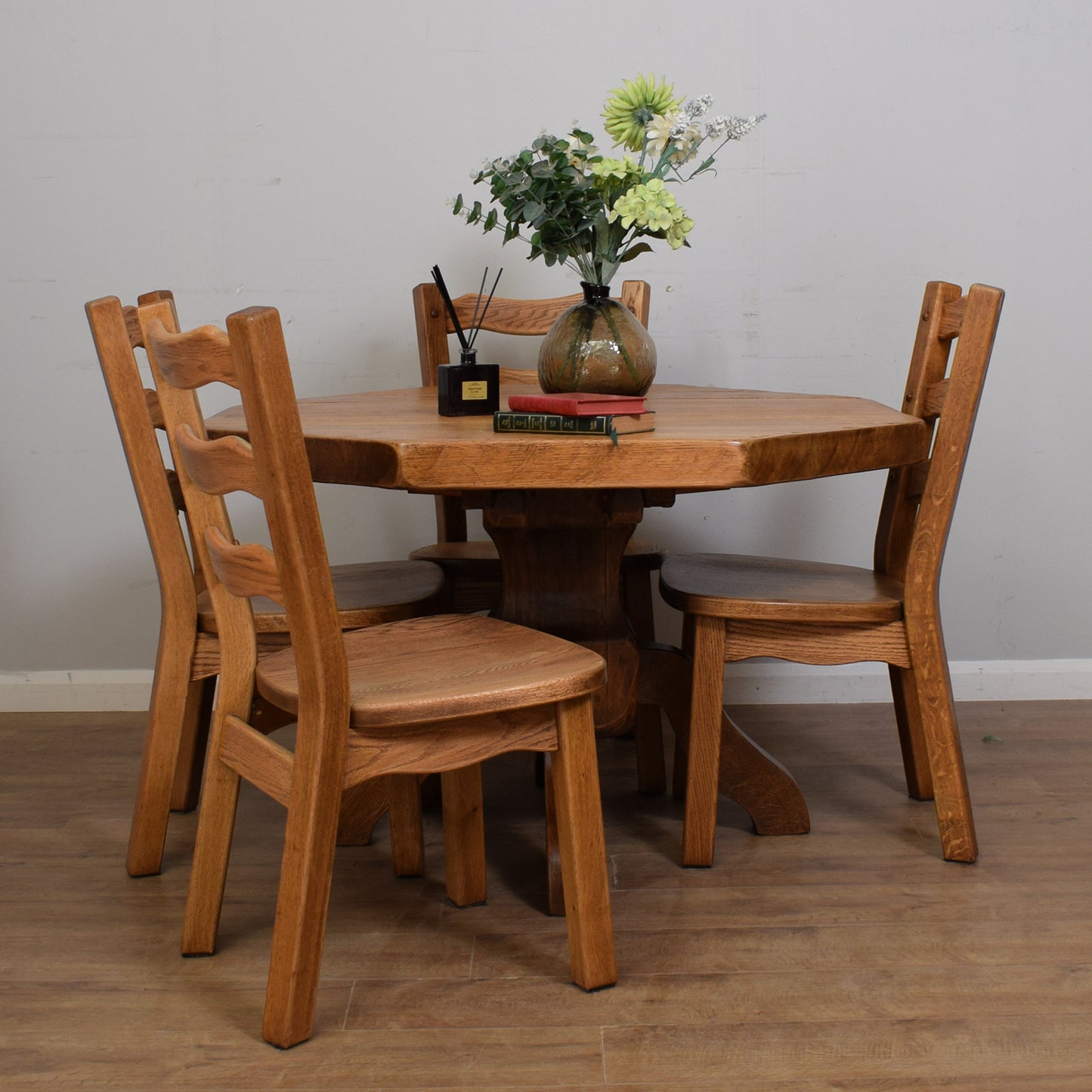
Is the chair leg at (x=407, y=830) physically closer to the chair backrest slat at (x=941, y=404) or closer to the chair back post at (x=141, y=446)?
the chair back post at (x=141, y=446)

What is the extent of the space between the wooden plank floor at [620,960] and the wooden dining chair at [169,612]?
9 centimetres

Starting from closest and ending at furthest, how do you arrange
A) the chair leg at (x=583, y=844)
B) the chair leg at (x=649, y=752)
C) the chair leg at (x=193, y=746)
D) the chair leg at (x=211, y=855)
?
the chair leg at (x=583, y=844)
the chair leg at (x=211, y=855)
the chair leg at (x=193, y=746)
the chair leg at (x=649, y=752)

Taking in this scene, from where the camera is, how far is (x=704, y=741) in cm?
204

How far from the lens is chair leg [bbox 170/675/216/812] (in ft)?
7.40

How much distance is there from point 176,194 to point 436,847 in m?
1.69

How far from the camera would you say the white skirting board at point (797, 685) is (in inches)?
119

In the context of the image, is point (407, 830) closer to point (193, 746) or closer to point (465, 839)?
point (465, 839)

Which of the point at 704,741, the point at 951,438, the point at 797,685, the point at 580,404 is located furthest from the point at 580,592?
the point at 797,685

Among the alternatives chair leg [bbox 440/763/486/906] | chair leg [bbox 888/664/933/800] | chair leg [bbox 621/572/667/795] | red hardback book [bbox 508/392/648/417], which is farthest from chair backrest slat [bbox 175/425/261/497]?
chair leg [bbox 888/664/933/800]

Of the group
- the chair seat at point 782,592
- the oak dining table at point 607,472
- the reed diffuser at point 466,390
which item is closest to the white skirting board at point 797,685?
the chair seat at point 782,592

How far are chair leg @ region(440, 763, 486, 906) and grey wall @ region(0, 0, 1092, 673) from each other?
1.23m

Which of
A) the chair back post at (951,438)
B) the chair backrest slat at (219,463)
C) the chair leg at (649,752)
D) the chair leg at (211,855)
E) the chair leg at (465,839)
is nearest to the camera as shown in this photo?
the chair backrest slat at (219,463)

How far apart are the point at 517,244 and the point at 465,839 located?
5.12 feet

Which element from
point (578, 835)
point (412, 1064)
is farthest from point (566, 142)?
point (412, 1064)
